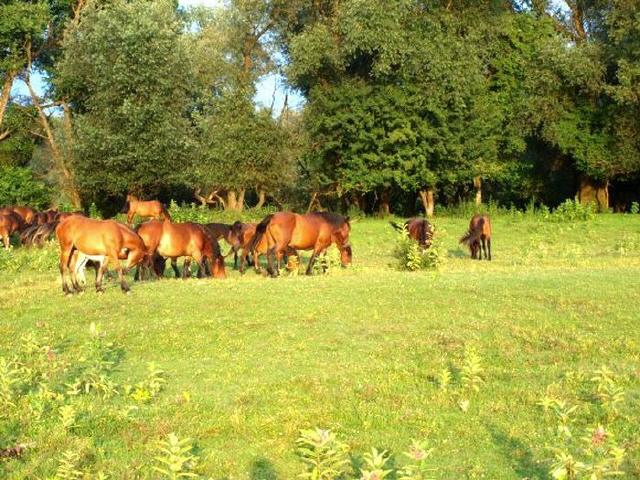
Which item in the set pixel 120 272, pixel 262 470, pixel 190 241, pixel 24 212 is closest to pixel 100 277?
pixel 120 272

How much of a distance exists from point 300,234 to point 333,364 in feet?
29.6

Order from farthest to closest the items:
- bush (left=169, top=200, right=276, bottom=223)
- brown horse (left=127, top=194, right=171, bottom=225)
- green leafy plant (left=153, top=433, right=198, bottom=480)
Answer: bush (left=169, top=200, right=276, bottom=223) < brown horse (left=127, top=194, right=171, bottom=225) < green leafy plant (left=153, top=433, right=198, bottom=480)

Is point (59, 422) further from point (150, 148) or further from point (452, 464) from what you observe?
point (150, 148)

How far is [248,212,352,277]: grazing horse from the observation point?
17328 mm

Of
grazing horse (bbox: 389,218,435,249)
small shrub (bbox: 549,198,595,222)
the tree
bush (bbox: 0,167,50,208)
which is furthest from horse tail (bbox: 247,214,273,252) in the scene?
bush (bbox: 0,167,50,208)

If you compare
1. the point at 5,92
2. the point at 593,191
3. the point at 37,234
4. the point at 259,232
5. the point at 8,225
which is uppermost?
the point at 5,92

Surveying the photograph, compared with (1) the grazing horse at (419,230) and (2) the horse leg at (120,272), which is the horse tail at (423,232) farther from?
(2) the horse leg at (120,272)

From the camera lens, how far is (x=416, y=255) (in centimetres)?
1666

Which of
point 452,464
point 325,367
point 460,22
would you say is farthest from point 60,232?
point 460,22

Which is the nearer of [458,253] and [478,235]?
[478,235]

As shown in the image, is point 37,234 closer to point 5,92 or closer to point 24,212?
point 24,212

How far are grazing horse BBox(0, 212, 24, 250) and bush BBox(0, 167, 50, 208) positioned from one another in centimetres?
1487

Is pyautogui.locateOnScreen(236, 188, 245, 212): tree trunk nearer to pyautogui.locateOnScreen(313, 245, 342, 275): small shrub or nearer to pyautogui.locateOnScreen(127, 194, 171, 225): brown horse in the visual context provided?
pyautogui.locateOnScreen(127, 194, 171, 225): brown horse

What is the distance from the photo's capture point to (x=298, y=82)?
3872cm
